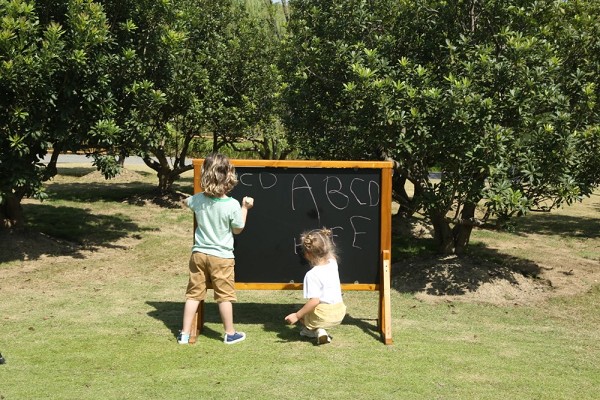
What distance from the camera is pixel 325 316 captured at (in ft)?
22.5

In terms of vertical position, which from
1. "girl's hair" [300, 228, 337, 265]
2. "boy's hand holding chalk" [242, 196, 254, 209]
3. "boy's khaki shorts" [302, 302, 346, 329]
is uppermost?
"boy's hand holding chalk" [242, 196, 254, 209]

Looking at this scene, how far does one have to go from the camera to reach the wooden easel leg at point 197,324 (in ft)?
22.7

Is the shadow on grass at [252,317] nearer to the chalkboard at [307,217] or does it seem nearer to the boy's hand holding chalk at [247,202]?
the chalkboard at [307,217]

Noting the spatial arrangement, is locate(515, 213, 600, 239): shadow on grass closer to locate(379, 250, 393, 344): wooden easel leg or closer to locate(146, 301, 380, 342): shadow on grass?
locate(146, 301, 380, 342): shadow on grass

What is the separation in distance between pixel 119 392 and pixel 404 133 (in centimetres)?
552

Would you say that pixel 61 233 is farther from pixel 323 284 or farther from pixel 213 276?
pixel 323 284

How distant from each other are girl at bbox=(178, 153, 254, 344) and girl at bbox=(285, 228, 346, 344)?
70 cm

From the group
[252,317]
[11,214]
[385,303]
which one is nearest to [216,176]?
[252,317]

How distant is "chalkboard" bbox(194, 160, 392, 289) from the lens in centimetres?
747

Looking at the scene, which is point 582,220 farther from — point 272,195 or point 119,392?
point 119,392

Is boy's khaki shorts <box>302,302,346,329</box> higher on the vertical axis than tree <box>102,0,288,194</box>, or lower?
lower

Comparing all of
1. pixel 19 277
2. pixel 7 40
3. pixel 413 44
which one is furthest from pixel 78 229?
pixel 413 44

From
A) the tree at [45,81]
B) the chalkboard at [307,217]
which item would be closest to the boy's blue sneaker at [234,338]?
the chalkboard at [307,217]

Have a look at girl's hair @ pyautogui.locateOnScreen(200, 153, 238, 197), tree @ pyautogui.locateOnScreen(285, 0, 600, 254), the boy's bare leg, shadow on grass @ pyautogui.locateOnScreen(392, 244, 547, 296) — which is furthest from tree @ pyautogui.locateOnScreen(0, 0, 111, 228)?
shadow on grass @ pyautogui.locateOnScreen(392, 244, 547, 296)
